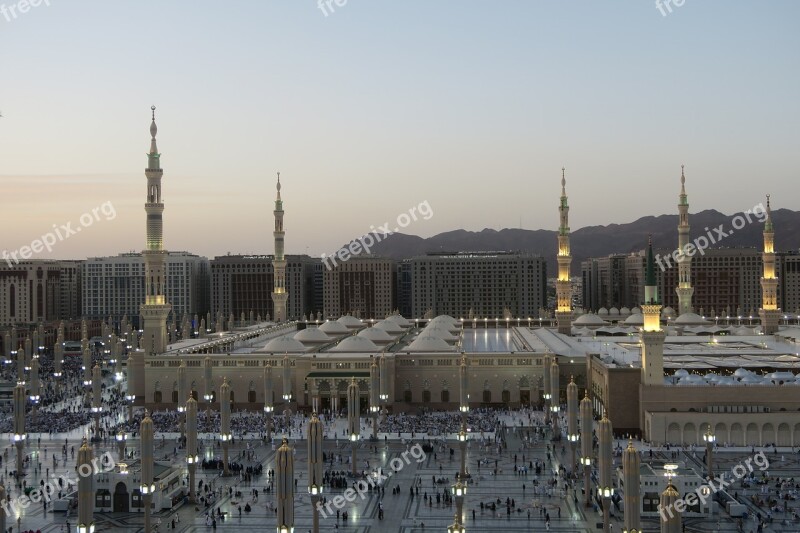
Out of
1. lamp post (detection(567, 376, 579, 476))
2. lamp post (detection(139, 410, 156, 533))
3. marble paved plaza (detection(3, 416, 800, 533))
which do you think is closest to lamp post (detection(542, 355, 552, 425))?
marble paved plaza (detection(3, 416, 800, 533))

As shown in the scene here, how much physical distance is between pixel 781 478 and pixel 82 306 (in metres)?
133

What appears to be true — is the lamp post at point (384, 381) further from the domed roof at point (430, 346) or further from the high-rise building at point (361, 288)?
the high-rise building at point (361, 288)

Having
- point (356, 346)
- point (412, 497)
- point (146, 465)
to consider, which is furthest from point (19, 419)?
point (356, 346)

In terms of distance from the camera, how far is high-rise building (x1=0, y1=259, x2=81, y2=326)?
5084 inches

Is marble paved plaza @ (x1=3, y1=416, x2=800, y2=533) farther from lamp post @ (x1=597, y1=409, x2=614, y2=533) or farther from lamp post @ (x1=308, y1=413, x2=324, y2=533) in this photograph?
lamp post @ (x1=308, y1=413, x2=324, y2=533)

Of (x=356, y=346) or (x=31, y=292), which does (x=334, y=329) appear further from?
(x=31, y=292)

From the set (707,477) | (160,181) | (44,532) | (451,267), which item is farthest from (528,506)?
(451,267)

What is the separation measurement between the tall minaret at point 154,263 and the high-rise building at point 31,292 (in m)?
67.6

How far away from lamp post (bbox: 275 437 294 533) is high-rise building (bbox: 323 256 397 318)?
111 m

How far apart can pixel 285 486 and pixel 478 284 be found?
114 meters

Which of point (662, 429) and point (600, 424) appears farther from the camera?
point (662, 429)

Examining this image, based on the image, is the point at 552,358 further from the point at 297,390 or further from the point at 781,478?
the point at 781,478

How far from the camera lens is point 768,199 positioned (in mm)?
74938
